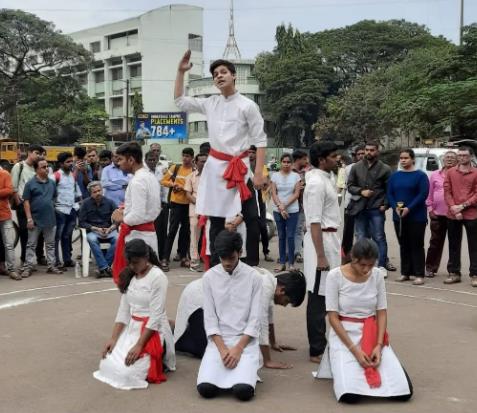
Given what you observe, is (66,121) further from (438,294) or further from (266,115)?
(438,294)

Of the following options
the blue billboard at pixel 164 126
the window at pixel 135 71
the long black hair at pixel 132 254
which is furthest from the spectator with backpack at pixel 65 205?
the window at pixel 135 71

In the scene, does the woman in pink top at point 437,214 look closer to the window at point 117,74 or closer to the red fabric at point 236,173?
the red fabric at point 236,173

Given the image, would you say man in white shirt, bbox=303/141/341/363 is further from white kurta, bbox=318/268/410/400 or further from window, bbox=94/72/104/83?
window, bbox=94/72/104/83

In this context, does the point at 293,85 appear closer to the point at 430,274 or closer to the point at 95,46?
the point at 95,46

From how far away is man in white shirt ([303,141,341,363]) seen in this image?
556 centimetres

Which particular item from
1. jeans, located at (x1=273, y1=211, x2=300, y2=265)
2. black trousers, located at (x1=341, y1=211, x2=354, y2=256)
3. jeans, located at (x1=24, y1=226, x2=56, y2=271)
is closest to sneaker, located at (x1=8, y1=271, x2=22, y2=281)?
jeans, located at (x1=24, y1=226, x2=56, y2=271)

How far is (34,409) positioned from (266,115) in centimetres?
5549

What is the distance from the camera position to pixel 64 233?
10406 millimetres

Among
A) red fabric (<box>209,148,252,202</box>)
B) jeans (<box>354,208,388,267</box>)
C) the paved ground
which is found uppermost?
red fabric (<box>209,148,252,202</box>)

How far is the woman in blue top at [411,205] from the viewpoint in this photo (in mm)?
9125

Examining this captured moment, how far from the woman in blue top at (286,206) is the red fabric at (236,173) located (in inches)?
178

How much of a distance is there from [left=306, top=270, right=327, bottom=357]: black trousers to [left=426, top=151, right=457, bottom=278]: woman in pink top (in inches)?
175

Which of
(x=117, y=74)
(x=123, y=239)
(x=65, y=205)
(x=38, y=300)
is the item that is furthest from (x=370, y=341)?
(x=117, y=74)

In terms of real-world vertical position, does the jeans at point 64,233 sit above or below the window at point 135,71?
below
